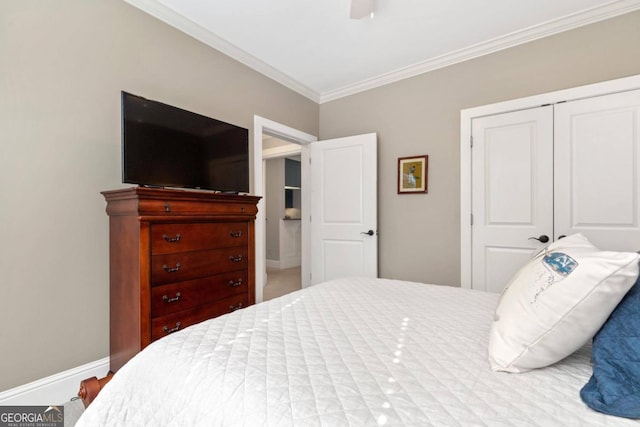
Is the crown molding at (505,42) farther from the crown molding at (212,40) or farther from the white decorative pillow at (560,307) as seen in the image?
the white decorative pillow at (560,307)

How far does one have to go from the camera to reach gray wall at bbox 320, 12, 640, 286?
2.41 metres

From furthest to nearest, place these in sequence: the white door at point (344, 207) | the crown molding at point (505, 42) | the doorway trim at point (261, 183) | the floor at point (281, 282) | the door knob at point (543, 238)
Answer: the floor at point (281, 282) → the white door at point (344, 207) → the doorway trim at point (261, 183) → the door knob at point (543, 238) → the crown molding at point (505, 42)

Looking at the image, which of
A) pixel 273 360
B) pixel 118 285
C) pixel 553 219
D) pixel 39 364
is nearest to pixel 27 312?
pixel 39 364

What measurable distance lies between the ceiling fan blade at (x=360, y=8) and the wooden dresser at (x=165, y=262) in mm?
1548

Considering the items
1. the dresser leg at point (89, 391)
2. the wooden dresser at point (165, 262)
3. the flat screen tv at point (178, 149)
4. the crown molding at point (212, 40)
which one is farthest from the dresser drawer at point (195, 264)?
the crown molding at point (212, 40)

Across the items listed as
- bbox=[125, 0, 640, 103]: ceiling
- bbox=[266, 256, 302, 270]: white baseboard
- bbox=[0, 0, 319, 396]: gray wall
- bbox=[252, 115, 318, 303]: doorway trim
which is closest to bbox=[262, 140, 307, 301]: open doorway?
bbox=[266, 256, 302, 270]: white baseboard

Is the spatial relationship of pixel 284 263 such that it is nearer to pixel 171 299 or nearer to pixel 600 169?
pixel 171 299

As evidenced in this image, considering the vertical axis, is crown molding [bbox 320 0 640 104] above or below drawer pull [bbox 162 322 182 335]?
above

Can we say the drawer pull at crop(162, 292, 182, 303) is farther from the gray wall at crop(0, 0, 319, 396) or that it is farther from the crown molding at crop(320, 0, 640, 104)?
the crown molding at crop(320, 0, 640, 104)

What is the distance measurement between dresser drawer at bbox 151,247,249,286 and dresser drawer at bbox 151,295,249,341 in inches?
8.1

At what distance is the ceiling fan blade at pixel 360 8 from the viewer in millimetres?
2047

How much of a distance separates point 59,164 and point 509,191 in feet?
11.0

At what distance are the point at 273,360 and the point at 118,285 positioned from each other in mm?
1486

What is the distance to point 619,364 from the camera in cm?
67
